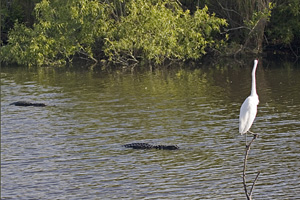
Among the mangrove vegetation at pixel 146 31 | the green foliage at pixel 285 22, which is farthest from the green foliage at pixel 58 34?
the green foliage at pixel 285 22

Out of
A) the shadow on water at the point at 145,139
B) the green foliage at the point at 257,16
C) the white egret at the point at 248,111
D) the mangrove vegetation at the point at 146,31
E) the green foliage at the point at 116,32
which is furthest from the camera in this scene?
the green foliage at the point at 257,16

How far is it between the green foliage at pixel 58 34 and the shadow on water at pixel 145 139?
28.7 ft

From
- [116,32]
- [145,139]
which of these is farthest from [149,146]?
[116,32]

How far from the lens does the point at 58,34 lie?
39.0m

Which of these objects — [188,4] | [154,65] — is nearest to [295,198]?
[154,65]

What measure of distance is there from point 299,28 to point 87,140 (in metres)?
26.6

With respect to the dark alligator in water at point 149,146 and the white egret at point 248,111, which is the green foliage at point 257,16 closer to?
the dark alligator in water at point 149,146

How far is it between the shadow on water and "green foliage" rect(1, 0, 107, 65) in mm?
8759

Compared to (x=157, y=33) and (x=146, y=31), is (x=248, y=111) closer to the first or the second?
(x=157, y=33)

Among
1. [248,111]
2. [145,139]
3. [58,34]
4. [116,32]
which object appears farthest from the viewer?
[58,34]

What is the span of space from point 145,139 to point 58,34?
2413 centimetres

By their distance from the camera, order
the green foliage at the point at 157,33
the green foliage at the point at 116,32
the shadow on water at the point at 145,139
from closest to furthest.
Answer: the shadow on water at the point at 145,139 → the green foliage at the point at 157,33 → the green foliage at the point at 116,32

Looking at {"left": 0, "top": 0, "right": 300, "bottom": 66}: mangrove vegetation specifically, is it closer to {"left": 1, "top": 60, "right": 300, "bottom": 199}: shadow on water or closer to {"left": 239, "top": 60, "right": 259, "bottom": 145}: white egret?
{"left": 1, "top": 60, "right": 300, "bottom": 199}: shadow on water

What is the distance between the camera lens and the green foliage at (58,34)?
37.4 m
